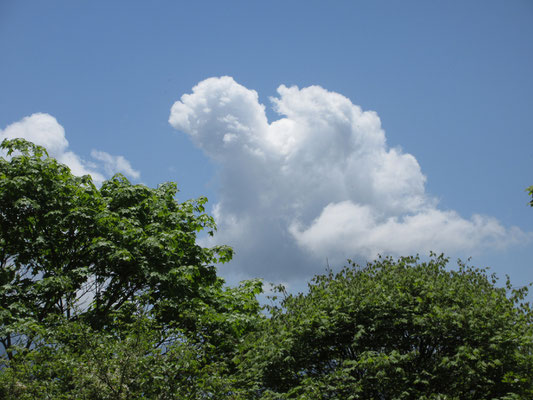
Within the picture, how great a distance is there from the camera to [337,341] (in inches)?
513

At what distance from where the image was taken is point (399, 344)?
41.0 ft

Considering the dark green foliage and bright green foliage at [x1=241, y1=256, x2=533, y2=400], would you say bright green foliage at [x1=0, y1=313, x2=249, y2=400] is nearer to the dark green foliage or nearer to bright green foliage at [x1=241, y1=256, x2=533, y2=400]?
the dark green foliage

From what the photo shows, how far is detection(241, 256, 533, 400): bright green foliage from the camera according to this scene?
11.4m

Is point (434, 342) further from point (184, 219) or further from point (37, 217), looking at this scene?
point (37, 217)

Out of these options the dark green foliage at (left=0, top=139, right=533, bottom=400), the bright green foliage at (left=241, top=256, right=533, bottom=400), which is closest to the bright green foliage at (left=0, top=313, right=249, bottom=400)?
the dark green foliage at (left=0, top=139, right=533, bottom=400)

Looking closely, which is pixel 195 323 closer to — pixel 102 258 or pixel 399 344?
pixel 102 258

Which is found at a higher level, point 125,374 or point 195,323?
point 195,323

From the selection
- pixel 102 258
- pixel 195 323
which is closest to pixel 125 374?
pixel 195 323

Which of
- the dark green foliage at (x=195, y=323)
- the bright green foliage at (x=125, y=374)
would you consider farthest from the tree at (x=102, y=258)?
the bright green foliage at (x=125, y=374)

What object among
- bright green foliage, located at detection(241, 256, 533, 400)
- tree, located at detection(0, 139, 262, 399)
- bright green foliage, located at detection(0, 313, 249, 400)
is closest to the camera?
bright green foliage, located at detection(0, 313, 249, 400)

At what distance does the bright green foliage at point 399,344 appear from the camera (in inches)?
449

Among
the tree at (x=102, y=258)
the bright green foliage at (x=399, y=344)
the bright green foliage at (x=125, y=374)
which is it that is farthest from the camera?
the tree at (x=102, y=258)

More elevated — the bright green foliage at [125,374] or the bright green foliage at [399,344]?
the bright green foliage at [399,344]

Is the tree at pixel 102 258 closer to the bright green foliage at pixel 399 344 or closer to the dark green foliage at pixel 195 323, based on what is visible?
the dark green foliage at pixel 195 323
